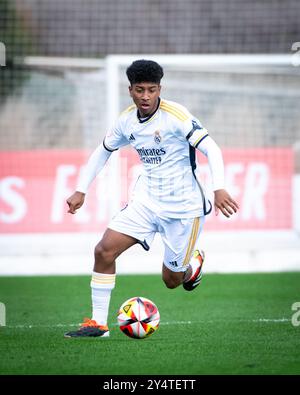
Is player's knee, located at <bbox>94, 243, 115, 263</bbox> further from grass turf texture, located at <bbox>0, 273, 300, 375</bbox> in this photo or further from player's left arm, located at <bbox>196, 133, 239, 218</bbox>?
player's left arm, located at <bbox>196, 133, 239, 218</bbox>

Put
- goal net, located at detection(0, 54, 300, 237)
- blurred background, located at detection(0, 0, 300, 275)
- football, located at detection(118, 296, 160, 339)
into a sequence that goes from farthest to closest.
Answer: goal net, located at detection(0, 54, 300, 237) → blurred background, located at detection(0, 0, 300, 275) → football, located at detection(118, 296, 160, 339)

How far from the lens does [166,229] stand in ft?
25.9

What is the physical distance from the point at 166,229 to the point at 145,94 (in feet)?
4.02

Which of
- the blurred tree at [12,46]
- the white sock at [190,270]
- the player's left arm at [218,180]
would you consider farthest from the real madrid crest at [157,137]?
the blurred tree at [12,46]

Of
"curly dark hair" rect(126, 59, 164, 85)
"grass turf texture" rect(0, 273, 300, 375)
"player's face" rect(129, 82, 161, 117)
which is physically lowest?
"grass turf texture" rect(0, 273, 300, 375)

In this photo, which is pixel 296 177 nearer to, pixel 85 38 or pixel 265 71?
pixel 265 71

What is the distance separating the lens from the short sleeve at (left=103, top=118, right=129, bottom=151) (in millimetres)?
7855

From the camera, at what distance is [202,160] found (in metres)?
14.5

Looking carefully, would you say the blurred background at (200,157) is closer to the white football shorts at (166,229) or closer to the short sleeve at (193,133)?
the white football shorts at (166,229)

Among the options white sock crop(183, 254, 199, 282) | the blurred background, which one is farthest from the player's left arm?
the blurred background

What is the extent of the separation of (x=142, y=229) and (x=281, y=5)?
45.4 feet

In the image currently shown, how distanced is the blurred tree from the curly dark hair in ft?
30.8

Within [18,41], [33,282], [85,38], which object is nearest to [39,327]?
[33,282]

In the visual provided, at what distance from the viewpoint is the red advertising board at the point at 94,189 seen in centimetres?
1445
